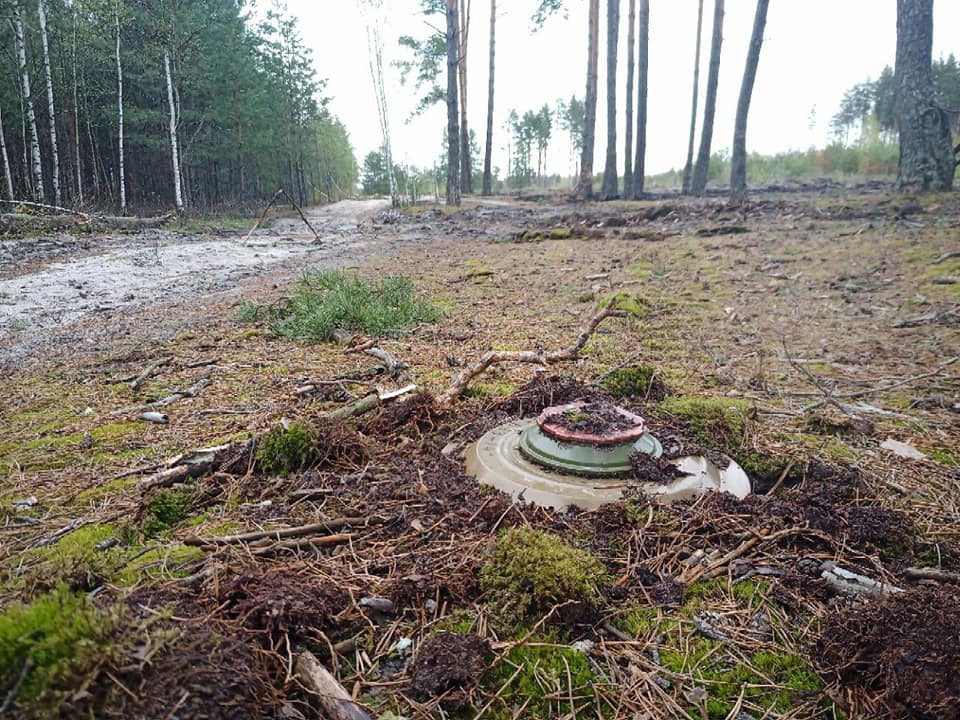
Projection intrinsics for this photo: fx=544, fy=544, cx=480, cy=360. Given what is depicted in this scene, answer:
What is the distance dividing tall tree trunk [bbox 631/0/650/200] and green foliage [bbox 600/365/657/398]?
2128 cm

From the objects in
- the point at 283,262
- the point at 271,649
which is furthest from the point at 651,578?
the point at 283,262

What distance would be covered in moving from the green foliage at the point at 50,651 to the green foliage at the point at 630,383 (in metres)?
3.06

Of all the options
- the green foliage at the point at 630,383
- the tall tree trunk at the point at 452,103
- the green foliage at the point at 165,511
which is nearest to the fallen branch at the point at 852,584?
the green foliage at the point at 630,383

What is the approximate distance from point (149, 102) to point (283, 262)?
73.2 ft

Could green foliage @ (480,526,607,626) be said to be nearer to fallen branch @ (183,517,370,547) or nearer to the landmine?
the landmine

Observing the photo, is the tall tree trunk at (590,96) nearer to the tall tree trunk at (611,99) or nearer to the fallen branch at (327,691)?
the tall tree trunk at (611,99)

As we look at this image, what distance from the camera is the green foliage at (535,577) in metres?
1.73

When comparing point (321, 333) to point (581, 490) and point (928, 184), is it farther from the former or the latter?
point (928, 184)

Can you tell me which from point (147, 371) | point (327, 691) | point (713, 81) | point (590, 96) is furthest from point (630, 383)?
point (590, 96)

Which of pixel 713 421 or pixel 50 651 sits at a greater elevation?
pixel 50 651

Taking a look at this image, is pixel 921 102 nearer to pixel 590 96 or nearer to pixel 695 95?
pixel 590 96

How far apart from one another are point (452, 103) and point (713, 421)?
23817 mm

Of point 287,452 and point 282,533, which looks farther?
point 287,452

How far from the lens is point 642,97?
22953 mm
